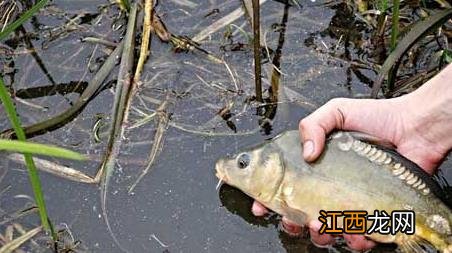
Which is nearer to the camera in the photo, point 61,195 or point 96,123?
point 61,195

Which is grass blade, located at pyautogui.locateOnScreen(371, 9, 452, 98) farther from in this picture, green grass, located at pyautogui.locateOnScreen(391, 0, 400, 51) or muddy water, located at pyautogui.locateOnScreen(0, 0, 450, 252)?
muddy water, located at pyautogui.locateOnScreen(0, 0, 450, 252)

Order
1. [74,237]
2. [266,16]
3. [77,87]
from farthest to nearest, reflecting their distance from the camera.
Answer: [266,16]
[77,87]
[74,237]

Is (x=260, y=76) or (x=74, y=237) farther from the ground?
(x=260, y=76)

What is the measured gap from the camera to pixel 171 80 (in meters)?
3.68

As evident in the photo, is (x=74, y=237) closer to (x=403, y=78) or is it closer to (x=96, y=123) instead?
(x=96, y=123)

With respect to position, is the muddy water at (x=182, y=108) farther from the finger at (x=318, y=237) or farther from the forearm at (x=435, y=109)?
the forearm at (x=435, y=109)

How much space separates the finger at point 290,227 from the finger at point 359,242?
0.19 metres

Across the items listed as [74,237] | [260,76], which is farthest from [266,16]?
[74,237]

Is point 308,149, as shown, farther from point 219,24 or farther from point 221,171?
point 219,24

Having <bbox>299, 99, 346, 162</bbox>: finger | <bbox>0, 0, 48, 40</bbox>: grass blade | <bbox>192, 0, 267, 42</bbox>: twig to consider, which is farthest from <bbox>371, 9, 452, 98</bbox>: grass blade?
<bbox>0, 0, 48, 40</bbox>: grass blade

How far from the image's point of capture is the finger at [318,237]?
2828mm

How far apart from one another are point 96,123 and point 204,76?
58 centimetres

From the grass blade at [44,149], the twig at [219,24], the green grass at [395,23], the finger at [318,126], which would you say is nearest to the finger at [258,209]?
the finger at [318,126]

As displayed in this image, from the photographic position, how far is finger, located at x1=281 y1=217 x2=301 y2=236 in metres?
2.94
